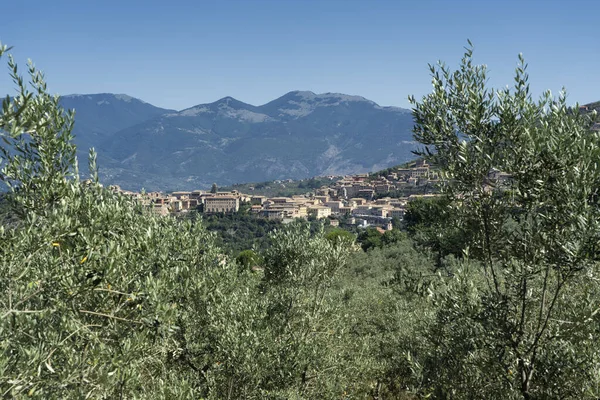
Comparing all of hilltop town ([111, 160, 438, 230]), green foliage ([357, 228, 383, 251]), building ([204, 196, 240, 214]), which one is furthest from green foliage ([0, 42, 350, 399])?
building ([204, 196, 240, 214])

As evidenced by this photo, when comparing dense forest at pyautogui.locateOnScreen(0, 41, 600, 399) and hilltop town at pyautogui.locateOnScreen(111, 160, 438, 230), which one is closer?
dense forest at pyautogui.locateOnScreen(0, 41, 600, 399)

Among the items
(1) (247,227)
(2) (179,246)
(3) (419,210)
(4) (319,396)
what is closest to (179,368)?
(2) (179,246)

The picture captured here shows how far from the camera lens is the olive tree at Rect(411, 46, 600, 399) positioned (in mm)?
5219

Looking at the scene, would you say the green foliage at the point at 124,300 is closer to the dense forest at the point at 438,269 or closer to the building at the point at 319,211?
the dense forest at the point at 438,269

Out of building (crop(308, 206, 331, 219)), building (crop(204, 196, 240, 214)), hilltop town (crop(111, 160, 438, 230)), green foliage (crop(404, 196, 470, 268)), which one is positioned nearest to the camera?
green foliage (crop(404, 196, 470, 268))

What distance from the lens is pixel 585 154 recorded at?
5.04 meters

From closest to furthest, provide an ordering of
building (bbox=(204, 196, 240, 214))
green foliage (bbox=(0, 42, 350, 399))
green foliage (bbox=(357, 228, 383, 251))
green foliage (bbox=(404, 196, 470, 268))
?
1. green foliage (bbox=(0, 42, 350, 399))
2. green foliage (bbox=(404, 196, 470, 268))
3. green foliage (bbox=(357, 228, 383, 251))
4. building (bbox=(204, 196, 240, 214))

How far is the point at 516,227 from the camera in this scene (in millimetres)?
6375

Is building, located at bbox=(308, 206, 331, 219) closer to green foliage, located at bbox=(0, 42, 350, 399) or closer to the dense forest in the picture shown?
green foliage, located at bbox=(0, 42, 350, 399)

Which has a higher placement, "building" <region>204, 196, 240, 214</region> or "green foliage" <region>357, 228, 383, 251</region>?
"green foliage" <region>357, 228, 383, 251</region>

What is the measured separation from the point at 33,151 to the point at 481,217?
22.2ft

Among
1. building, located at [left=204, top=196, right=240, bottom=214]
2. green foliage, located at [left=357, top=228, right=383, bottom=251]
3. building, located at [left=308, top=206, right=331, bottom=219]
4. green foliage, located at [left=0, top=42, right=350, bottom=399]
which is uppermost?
A: green foliage, located at [left=0, top=42, right=350, bottom=399]

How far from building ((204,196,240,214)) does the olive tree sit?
136097 mm

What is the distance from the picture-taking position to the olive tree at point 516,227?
17.1 feet
